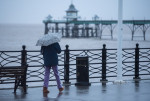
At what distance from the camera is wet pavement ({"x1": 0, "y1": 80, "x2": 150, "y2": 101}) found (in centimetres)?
895

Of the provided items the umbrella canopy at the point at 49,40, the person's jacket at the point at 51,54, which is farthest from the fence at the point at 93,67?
the umbrella canopy at the point at 49,40

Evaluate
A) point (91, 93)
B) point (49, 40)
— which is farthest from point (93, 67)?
point (49, 40)

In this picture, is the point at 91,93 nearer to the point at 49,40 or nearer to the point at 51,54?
the point at 51,54

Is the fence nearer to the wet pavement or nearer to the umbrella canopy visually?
the wet pavement

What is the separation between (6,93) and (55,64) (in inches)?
66.1

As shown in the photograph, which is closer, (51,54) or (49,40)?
(49,40)

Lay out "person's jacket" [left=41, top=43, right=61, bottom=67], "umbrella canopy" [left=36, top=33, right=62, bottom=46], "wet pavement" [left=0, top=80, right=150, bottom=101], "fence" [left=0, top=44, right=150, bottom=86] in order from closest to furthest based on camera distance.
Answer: "wet pavement" [left=0, top=80, right=150, bottom=101], "umbrella canopy" [left=36, top=33, right=62, bottom=46], "person's jacket" [left=41, top=43, right=61, bottom=67], "fence" [left=0, top=44, right=150, bottom=86]

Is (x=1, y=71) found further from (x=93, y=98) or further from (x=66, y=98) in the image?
(x=93, y=98)

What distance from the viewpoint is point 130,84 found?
11281mm

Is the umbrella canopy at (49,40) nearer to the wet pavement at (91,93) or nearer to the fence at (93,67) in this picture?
the wet pavement at (91,93)

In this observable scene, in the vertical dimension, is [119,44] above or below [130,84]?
above

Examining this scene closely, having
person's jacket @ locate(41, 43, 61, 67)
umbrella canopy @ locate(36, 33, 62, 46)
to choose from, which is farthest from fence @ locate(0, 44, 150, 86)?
umbrella canopy @ locate(36, 33, 62, 46)

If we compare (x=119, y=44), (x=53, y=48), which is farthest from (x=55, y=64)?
(x=119, y=44)

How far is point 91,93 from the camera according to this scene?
9.71m
